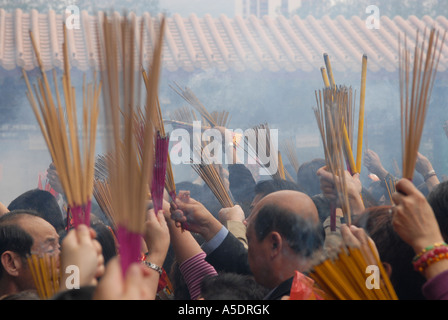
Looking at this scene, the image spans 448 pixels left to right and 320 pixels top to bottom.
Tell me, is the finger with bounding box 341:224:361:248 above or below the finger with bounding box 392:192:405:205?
below

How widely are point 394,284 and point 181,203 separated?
2.14ft

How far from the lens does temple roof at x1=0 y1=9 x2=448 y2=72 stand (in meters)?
3.98

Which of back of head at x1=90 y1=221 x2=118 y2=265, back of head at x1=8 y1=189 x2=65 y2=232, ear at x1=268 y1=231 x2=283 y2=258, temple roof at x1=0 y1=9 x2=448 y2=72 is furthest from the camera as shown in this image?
temple roof at x1=0 y1=9 x2=448 y2=72

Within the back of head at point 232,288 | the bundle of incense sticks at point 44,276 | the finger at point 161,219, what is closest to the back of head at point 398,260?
the back of head at point 232,288

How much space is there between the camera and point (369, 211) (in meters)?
1.27

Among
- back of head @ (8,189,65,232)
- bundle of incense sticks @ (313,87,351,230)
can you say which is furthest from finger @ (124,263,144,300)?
back of head @ (8,189,65,232)

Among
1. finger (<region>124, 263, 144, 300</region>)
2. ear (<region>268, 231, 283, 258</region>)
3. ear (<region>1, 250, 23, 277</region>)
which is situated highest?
finger (<region>124, 263, 144, 300</region>)

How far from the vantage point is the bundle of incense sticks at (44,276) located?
3.75ft

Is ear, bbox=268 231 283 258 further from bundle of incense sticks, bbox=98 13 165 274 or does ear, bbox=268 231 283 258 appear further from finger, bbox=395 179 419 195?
bundle of incense sticks, bbox=98 13 165 274

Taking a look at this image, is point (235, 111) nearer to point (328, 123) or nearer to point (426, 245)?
point (328, 123)

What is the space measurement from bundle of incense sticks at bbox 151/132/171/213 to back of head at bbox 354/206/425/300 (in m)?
0.53

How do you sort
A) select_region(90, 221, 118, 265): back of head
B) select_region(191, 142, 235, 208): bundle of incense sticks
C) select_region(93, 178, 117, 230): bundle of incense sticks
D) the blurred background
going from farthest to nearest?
1. the blurred background
2. select_region(191, 142, 235, 208): bundle of incense sticks
3. select_region(93, 178, 117, 230): bundle of incense sticks
4. select_region(90, 221, 118, 265): back of head

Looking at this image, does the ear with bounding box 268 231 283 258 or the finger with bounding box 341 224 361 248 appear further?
the ear with bounding box 268 231 283 258

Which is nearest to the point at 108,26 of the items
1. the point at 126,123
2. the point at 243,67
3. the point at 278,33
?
the point at 126,123
